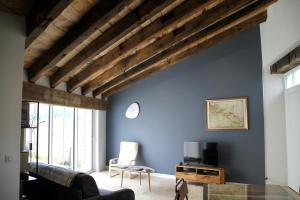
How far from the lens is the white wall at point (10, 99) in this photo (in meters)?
2.79

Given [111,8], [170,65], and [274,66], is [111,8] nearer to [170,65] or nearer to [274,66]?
[170,65]

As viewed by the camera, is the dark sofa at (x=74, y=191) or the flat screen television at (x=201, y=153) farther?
the flat screen television at (x=201, y=153)

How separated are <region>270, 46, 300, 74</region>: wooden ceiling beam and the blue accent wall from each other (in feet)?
1.19

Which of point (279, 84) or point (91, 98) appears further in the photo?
point (91, 98)

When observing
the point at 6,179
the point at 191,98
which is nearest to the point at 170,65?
the point at 191,98

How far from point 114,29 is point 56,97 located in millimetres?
2379

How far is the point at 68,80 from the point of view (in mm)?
5219

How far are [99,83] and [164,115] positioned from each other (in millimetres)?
1904

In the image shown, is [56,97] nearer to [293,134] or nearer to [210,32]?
[210,32]

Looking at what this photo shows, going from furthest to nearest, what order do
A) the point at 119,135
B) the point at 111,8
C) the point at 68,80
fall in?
the point at 119,135 → the point at 68,80 → the point at 111,8

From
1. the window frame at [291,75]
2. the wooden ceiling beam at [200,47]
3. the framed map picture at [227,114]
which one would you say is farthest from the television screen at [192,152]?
the window frame at [291,75]

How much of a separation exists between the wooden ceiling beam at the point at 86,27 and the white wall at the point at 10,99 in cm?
54

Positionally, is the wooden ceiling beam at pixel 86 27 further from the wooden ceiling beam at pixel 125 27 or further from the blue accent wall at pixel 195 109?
the blue accent wall at pixel 195 109

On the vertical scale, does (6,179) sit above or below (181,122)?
below
